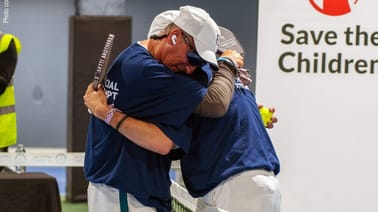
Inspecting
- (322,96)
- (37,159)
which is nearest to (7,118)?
(37,159)

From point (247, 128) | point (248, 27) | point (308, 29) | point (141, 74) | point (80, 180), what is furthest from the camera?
point (248, 27)

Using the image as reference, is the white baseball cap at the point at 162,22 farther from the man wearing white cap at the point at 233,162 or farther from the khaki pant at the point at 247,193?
the khaki pant at the point at 247,193

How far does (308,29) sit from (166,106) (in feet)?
5.34

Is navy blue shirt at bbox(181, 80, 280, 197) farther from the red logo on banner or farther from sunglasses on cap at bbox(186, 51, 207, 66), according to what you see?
the red logo on banner

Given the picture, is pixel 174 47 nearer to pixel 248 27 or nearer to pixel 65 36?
pixel 65 36

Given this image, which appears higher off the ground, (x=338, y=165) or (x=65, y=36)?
(x=65, y=36)

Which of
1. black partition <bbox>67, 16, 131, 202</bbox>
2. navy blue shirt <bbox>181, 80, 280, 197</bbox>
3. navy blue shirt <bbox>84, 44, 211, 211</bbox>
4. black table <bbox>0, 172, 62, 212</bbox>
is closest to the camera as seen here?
navy blue shirt <bbox>84, 44, 211, 211</bbox>

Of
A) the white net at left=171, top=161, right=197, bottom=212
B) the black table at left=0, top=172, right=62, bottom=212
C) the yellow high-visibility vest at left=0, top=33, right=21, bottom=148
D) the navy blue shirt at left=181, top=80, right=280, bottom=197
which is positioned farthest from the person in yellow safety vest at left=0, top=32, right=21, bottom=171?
the navy blue shirt at left=181, top=80, right=280, bottom=197

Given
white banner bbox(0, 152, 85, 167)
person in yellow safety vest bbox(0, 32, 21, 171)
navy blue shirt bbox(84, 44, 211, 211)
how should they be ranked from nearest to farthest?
1. navy blue shirt bbox(84, 44, 211, 211)
2. white banner bbox(0, 152, 85, 167)
3. person in yellow safety vest bbox(0, 32, 21, 171)

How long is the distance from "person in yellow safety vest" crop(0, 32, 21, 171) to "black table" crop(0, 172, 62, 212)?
34.3 inches

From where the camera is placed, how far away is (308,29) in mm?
3547

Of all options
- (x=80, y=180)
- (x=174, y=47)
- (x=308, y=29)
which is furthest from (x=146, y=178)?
(x=80, y=180)

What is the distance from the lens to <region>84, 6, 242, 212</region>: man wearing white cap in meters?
2.11

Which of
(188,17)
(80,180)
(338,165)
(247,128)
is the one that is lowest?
Answer: (80,180)
